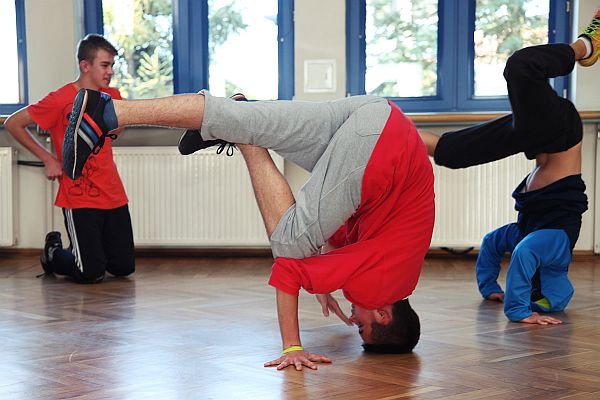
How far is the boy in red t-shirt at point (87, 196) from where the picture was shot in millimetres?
4645

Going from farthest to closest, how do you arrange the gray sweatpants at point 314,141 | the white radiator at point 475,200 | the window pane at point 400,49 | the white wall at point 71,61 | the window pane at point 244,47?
the window pane at point 244,47 < the window pane at point 400,49 < the white wall at point 71,61 < the white radiator at point 475,200 < the gray sweatpants at point 314,141

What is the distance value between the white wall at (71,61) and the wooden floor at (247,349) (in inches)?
59.7

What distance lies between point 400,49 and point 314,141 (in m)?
3.44

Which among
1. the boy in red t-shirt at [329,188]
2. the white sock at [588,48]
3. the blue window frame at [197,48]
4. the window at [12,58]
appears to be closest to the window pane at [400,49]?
the blue window frame at [197,48]

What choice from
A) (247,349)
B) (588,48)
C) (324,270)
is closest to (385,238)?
(324,270)

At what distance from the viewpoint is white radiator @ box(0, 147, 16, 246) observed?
5.81 meters

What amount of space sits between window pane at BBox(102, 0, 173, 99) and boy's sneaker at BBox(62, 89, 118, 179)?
3.52 metres

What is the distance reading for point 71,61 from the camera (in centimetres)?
593

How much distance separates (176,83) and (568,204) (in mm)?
3382

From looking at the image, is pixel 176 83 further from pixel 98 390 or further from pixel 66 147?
pixel 98 390

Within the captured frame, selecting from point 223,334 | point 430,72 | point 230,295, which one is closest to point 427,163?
point 223,334

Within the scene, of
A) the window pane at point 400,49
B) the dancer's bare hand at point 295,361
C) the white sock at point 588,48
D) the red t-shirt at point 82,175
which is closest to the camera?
the dancer's bare hand at point 295,361

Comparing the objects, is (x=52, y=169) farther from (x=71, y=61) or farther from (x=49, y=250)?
(x=71, y=61)

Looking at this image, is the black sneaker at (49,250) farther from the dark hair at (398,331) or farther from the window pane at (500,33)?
the window pane at (500,33)
